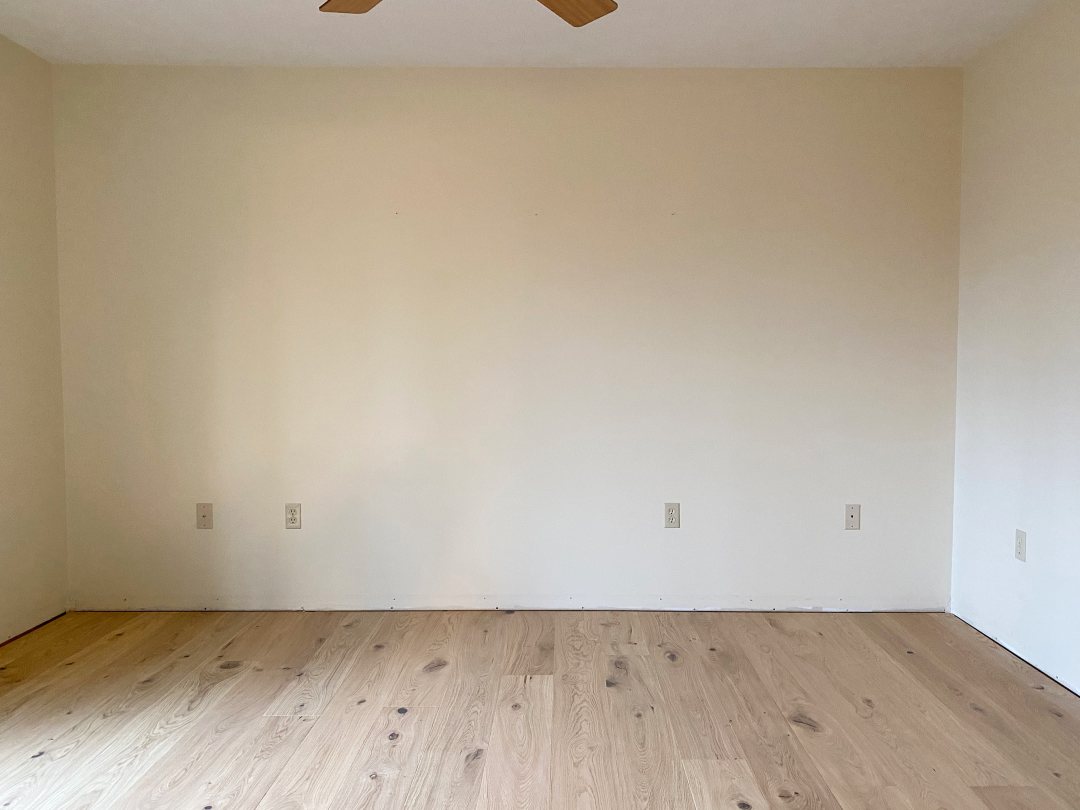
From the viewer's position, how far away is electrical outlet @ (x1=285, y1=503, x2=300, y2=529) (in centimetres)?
288

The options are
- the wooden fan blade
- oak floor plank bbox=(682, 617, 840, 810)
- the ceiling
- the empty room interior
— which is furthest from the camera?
the empty room interior

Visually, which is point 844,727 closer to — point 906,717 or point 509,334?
point 906,717

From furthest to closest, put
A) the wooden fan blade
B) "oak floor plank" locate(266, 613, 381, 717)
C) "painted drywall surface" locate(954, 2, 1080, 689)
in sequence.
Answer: "painted drywall surface" locate(954, 2, 1080, 689), "oak floor plank" locate(266, 613, 381, 717), the wooden fan blade

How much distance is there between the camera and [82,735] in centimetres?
192

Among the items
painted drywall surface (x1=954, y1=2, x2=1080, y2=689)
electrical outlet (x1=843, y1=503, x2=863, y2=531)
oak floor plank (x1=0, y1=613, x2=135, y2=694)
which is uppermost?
painted drywall surface (x1=954, y1=2, x2=1080, y2=689)

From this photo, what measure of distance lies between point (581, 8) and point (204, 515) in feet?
8.19

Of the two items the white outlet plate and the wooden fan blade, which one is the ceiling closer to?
the wooden fan blade

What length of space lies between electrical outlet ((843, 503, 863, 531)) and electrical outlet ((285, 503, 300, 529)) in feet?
7.87

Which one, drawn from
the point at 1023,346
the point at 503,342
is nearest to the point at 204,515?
the point at 503,342

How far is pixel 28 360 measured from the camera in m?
2.67

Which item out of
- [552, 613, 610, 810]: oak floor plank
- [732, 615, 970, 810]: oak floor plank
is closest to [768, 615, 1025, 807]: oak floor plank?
[732, 615, 970, 810]: oak floor plank

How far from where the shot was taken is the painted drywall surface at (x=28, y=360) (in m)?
2.56

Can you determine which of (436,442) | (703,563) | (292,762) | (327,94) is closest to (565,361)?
(436,442)

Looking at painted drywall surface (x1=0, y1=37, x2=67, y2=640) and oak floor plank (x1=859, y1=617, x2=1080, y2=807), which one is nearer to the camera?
oak floor plank (x1=859, y1=617, x2=1080, y2=807)
